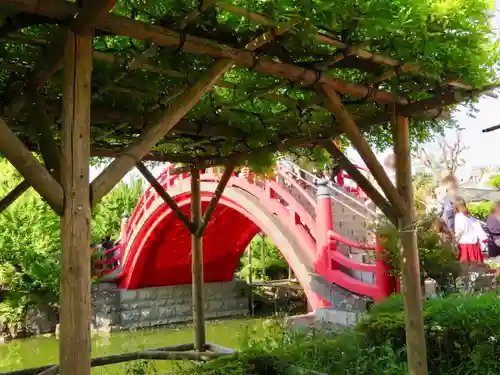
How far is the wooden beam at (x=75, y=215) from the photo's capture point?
197 centimetres

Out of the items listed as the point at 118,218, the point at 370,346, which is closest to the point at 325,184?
the point at 370,346

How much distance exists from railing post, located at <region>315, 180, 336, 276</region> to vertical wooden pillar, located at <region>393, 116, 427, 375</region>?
414cm

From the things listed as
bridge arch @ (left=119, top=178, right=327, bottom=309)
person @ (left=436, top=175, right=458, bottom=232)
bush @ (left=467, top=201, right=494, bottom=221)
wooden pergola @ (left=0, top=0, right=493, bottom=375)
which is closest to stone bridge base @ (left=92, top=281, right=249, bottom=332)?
bridge arch @ (left=119, top=178, right=327, bottom=309)

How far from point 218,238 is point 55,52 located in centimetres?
1056

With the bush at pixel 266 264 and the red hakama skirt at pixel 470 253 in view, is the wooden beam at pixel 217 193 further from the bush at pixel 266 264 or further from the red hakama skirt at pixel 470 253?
the bush at pixel 266 264

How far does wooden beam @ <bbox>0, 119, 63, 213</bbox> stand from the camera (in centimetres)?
189

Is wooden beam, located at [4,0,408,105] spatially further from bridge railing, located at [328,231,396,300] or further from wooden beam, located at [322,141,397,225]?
bridge railing, located at [328,231,396,300]

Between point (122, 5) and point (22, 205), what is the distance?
39.6 ft

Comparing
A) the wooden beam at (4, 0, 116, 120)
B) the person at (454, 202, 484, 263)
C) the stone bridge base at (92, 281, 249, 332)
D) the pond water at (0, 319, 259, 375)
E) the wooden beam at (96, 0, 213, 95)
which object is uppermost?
the wooden beam at (96, 0, 213, 95)

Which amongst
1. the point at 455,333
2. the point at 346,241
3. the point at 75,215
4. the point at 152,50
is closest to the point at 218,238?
the point at 346,241

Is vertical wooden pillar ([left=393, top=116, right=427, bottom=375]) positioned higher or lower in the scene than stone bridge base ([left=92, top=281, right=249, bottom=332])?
higher

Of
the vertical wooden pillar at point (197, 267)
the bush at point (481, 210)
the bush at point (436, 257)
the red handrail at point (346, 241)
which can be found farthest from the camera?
the bush at point (481, 210)

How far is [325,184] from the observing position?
7.67 metres

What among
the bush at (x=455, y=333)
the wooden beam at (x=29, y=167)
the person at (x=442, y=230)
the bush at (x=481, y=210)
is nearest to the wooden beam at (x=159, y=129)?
the wooden beam at (x=29, y=167)
